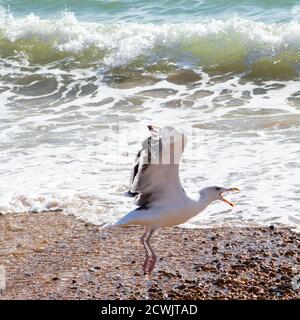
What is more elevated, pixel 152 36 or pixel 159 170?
pixel 159 170

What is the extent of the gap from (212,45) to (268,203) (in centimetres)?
696

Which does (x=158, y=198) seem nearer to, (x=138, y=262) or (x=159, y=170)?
(x=159, y=170)

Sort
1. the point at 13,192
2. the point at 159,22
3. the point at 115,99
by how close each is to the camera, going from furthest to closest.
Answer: the point at 159,22 < the point at 115,99 < the point at 13,192

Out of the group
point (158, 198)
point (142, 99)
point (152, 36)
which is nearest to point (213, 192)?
point (158, 198)

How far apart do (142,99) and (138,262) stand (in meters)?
5.99


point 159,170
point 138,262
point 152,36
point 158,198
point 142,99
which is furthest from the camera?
point 152,36

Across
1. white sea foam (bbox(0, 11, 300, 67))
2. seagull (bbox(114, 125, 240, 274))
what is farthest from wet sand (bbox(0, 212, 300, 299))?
white sea foam (bbox(0, 11, 300, 67))

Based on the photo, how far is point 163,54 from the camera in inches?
561

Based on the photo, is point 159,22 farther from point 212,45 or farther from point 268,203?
point 268,203

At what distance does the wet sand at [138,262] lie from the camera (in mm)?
5816

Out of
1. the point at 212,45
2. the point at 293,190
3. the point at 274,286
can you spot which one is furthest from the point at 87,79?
the point at 274,286

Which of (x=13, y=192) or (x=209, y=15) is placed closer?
(x=13, y=192)

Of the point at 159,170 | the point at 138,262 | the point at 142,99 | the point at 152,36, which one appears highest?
the point at 159,170

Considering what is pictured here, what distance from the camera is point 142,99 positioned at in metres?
12.2
